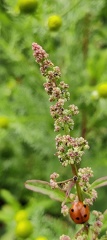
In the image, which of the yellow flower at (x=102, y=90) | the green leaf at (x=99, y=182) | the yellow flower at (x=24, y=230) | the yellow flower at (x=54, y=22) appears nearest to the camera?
the green leaf at (x=99, y=182)

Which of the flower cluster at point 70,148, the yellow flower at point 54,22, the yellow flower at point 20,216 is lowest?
the flower cluster at point 70,148

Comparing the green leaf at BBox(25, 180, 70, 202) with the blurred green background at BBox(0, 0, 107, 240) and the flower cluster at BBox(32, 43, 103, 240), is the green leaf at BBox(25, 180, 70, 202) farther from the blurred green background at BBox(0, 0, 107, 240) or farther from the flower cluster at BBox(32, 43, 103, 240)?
the blurred green background at BBox(0, 0, 107, 240)

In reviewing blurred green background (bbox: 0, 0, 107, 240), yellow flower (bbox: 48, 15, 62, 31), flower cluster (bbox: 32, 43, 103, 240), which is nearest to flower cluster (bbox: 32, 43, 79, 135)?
flower cluster (bbox: 32, 43, 103, 240)

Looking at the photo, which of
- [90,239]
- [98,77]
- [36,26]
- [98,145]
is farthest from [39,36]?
[90,239]

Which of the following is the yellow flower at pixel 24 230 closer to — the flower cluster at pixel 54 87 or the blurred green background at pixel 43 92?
the blurred green background at pixel 43 92

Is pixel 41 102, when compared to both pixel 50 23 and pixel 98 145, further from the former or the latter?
pixel 50 23

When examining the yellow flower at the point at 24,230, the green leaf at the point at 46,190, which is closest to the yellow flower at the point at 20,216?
the yellow flower at the point at 24,230
